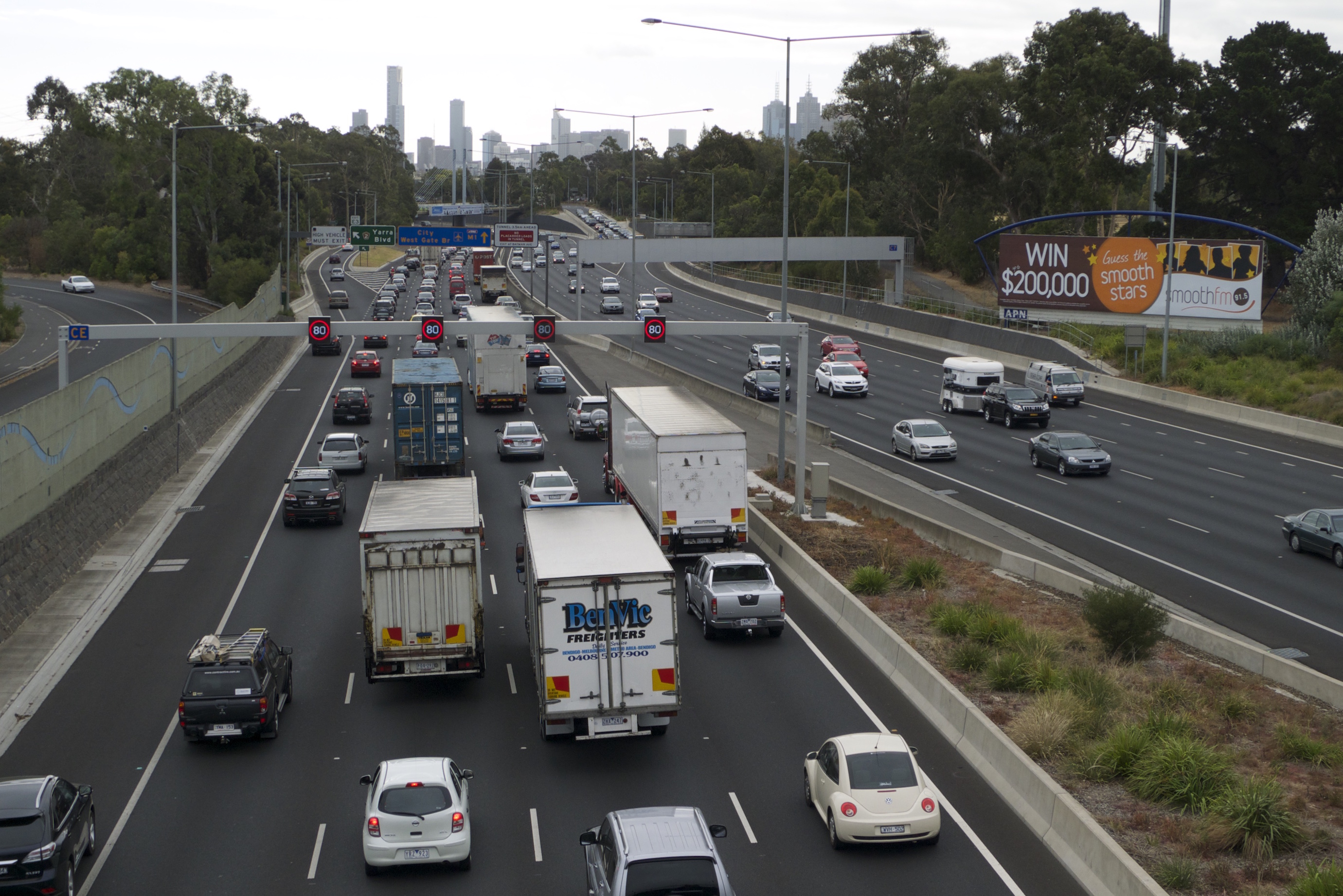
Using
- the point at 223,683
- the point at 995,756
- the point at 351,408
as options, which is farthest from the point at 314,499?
the point at 995,756

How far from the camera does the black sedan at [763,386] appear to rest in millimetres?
58344

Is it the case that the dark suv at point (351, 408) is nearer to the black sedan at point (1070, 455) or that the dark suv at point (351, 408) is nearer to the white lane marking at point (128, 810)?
the black sedan at point (1070, 455)

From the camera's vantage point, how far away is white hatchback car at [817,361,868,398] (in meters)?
60.4

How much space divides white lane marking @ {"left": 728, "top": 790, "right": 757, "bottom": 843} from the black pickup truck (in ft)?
24.7

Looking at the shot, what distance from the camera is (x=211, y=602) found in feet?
93.2

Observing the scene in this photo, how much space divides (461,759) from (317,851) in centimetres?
341

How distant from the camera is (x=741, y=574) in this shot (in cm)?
2627

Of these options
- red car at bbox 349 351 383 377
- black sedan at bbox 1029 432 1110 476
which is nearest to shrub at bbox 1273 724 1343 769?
black sedan at bbox 1029 432 1110 476

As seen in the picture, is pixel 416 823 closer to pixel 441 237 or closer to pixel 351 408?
pixel 351 408

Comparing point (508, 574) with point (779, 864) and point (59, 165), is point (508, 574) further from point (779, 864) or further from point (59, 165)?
point (59, 165)

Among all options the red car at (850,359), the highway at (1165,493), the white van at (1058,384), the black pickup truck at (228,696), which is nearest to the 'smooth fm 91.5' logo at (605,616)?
the black pickup truck at (228,696)

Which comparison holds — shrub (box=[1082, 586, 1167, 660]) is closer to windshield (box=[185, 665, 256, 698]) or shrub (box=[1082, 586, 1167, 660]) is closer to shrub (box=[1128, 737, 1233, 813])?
shrub (box=[1128, 737, 1233, 813])

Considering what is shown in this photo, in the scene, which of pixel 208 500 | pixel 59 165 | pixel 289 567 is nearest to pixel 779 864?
pixel 289 567

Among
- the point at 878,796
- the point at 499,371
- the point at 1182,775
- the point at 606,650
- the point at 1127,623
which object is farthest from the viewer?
the point at 499,371
